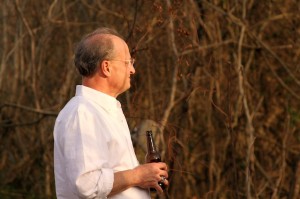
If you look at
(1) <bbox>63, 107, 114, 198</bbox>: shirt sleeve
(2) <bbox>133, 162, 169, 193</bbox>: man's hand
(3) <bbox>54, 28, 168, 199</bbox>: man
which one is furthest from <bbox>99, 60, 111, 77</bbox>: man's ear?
(2) <bbox>133, 162, 169, 193</bbox>: man's hand

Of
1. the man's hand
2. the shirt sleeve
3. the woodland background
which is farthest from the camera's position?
the woodland background

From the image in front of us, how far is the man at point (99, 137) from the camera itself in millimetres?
3156

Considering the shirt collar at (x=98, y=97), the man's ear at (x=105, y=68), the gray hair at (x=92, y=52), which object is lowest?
the shirt collar at (x=98, y=97)

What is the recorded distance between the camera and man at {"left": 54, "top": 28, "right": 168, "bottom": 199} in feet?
10.4

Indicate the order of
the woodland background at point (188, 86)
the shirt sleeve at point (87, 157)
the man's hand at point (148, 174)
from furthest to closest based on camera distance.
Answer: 1. the woodland background at point (188, 86)
2. the man's hand at point (148, 174)
3. the shirt sleeve at point (87, 157)

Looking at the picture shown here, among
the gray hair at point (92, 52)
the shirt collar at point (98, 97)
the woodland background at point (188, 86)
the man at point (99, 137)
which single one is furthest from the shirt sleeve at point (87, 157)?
the woodland background at point (188, 86)

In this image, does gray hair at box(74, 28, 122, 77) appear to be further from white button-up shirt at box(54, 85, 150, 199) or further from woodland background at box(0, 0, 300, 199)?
woodland background at box(0, 0, 300, 199)

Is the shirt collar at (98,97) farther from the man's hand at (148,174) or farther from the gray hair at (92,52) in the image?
the man's hand at (148,174)

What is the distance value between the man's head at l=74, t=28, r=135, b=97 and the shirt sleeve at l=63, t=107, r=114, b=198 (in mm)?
201

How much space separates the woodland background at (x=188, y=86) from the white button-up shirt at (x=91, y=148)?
286 centimetres

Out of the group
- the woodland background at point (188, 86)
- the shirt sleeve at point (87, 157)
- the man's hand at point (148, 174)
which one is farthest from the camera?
the woodland background at point (188, 86)

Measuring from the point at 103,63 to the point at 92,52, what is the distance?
67 millimetres

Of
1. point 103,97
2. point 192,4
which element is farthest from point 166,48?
point 103,97

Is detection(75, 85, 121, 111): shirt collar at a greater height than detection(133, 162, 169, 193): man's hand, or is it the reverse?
detection(75, 85, 121, 111): shirt collar
